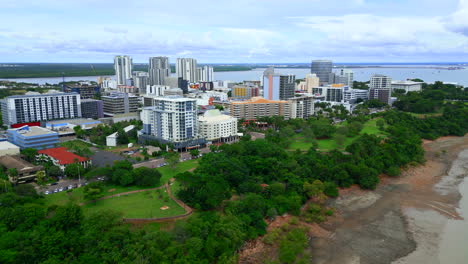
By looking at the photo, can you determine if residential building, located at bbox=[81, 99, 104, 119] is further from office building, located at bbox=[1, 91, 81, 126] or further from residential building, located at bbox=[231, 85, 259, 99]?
residential building, located at bbox=[231, 85, 259, 99]

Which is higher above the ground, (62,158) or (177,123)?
(177,123)

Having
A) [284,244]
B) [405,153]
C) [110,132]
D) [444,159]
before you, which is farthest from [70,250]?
[444,159]

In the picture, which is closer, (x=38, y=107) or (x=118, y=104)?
(x=38, y=107)

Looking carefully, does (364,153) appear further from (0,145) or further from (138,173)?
(0,145)

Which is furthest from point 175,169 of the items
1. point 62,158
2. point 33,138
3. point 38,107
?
point 38,107

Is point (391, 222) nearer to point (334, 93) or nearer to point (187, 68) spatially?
Result: point (334, 93)

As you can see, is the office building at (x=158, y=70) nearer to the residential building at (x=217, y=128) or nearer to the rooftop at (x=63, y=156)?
the residential building at (x=217, y=128)
